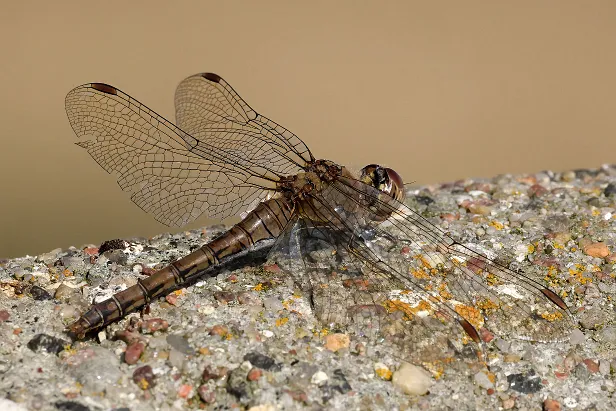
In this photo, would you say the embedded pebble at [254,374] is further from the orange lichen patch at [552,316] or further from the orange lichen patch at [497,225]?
the orange lichen patch at [497,225]

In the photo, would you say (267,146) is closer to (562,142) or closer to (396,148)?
(396,148)

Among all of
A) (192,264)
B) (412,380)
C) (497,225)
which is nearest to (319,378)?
(412,380)

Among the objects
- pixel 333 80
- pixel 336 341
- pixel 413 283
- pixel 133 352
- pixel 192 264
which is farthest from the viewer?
pixel 333 80

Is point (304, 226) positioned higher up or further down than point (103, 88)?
further down

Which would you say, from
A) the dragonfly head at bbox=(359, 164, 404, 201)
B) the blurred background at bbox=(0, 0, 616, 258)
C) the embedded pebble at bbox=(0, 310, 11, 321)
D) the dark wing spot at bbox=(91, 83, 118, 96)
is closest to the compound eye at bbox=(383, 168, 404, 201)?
the dragonfly head at bbox=(359, 164, 404, 201)

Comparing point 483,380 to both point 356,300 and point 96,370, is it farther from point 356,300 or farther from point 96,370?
point 96,370

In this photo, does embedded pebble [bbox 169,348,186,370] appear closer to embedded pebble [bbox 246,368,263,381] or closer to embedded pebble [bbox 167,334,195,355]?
embedded pebble [bbox 167,334,195,355]

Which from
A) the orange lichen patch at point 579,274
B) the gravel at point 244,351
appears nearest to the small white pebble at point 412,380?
the gravel at point 244,351
